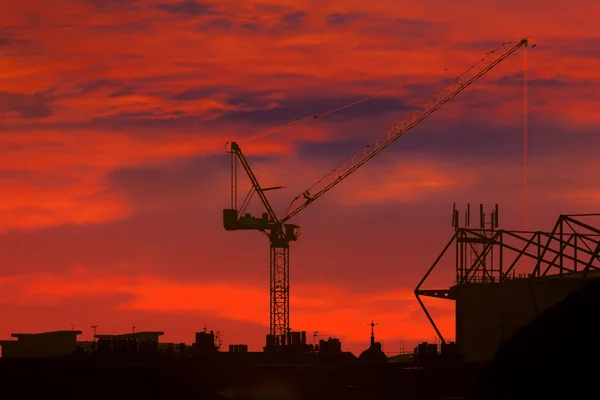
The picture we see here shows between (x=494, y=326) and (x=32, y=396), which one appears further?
(x=494, y=326)

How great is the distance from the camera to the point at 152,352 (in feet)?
577

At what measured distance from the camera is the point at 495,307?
542 ft

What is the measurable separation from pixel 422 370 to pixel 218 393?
73.4 ft

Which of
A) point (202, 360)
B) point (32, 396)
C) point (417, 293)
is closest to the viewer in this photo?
point (32, 396)

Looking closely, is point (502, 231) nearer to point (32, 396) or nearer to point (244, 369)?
point (244, 369)

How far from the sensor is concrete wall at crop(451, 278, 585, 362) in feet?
484

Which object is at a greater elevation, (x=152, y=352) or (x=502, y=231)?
(x=502, y=231)

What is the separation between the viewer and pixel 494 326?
540 ft

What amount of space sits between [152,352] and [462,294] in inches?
1597

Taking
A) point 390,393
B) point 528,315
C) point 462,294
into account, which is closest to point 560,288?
point 528,315

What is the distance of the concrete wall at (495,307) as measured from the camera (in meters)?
147

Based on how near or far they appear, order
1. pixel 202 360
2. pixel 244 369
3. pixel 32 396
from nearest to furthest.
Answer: pixel 32 396, pixel 244 369, pixel 202 360

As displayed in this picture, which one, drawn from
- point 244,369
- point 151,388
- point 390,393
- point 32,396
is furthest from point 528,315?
point 32,396

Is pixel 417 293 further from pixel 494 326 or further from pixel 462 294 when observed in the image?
pixel 494 326
